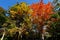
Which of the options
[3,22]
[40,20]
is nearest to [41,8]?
[40,20]

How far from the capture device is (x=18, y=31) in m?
25.6

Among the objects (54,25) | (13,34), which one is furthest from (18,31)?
(54,25)

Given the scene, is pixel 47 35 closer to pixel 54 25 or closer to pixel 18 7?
pixel 54 25

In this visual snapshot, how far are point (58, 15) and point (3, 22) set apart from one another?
274 inches

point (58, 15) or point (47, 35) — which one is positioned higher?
point (58, 15)

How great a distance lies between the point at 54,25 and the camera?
25250 mm

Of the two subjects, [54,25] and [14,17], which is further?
[14,17]

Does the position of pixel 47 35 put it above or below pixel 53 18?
below

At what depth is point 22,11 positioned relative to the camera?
26438mm

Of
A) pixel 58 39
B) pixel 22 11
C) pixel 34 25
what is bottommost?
pixel 58 39

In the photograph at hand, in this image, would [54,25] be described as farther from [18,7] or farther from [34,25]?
[18,7]

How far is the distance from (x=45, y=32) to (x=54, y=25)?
1.44 meters

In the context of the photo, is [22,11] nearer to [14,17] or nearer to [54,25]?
[14,17]

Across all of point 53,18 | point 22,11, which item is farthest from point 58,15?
point 22,11
